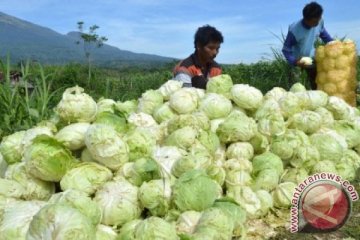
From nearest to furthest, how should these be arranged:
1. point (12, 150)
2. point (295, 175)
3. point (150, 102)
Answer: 1. point (12, 150)
2. point (295, 175)
3. point (150, 102)

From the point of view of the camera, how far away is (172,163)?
3281 millimetres

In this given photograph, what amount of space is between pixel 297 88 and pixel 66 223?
328cm

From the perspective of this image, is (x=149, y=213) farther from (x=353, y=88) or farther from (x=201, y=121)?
(x=353, y=88)

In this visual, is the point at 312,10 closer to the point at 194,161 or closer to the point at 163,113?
the point at 163,113

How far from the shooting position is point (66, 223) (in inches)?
93.4

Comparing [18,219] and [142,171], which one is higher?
[142,171]

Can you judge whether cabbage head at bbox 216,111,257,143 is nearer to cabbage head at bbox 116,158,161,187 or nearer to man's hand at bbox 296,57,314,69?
cabbage head at bbox 116,158,161,187

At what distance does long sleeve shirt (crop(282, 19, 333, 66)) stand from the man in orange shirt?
2448 millimetres

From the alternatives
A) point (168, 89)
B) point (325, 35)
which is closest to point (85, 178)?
point (168, 89)

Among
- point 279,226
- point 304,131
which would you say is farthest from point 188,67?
point 279,226

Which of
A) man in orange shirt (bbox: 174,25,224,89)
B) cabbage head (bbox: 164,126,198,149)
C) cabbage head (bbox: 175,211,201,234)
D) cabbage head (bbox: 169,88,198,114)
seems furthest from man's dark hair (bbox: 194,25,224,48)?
cabbage head (bbox: 175,211,201,234)

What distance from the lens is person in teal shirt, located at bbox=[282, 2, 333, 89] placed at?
764cm

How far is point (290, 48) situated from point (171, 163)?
17.8 ft

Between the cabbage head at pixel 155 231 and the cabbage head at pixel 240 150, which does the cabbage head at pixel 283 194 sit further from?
the cabbage head at pixel 155 231
